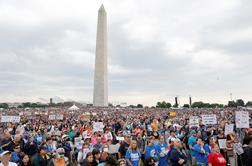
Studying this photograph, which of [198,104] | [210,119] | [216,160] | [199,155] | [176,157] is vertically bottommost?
[199,155]

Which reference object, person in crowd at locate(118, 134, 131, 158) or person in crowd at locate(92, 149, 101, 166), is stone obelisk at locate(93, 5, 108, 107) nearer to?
person in crowd at locate(118, 134, 131, 158)

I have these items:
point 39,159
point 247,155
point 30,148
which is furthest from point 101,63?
point 247,155

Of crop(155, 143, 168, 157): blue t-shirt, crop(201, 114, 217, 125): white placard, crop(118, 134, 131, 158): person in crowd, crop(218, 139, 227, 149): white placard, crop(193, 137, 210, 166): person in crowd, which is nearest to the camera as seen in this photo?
crop(155, 143, 168, 157): blue t-shirt

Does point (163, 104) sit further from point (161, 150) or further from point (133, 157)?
point (133, 157)

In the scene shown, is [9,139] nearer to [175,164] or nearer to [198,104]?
[175,164]

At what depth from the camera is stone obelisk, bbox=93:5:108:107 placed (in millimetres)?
56562

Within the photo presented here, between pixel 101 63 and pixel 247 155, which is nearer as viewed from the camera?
pixel 247 155

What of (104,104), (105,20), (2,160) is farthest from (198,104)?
(2,160)

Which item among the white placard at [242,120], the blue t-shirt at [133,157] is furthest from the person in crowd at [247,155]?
the white placard at [242,120]

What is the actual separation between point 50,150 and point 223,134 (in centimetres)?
659

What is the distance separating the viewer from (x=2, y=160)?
5664mm

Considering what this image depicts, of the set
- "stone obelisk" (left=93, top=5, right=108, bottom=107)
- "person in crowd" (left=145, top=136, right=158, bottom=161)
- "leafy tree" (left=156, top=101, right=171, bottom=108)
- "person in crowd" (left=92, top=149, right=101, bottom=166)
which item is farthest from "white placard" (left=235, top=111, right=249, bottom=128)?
"leafy tree" (left=156, top=101, right=171, bottom=108)

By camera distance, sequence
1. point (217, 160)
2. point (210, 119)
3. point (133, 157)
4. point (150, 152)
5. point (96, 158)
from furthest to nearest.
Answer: point (210, 119) < point (150, 152) < point (133, 157) < point (217, 160) < point (96, 158)

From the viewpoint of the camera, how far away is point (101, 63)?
5912 centimetres
